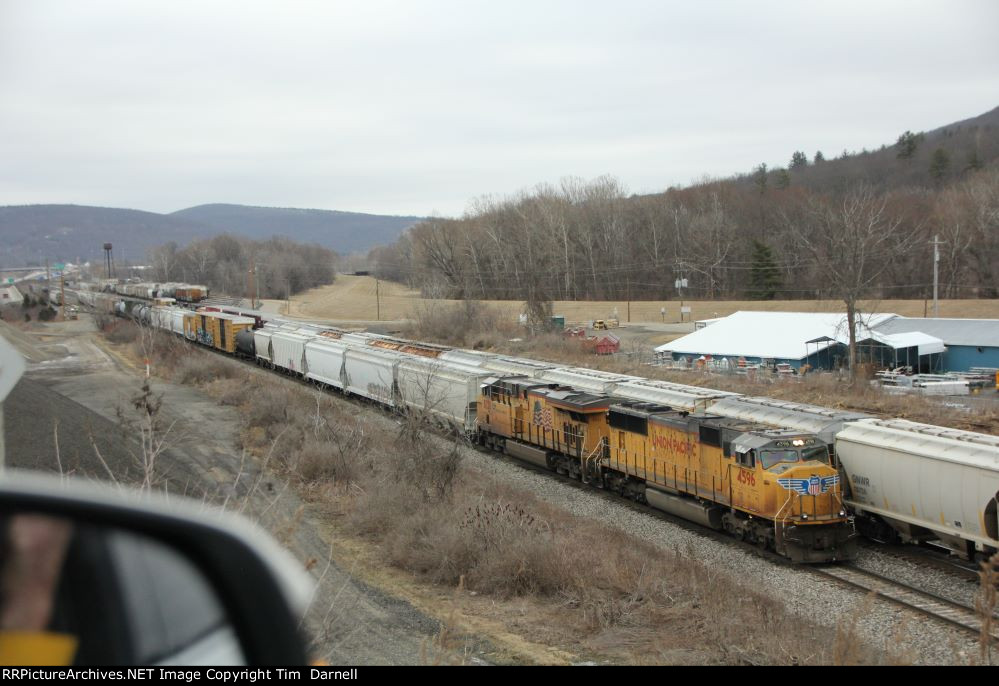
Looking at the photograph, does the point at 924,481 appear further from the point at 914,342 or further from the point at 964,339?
the point at 964,339

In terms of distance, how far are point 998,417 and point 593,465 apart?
709 inches

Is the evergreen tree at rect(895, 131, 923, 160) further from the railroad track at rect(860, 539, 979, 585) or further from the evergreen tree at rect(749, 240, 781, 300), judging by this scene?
the railroad track at rect(860, 539, 979, 585)

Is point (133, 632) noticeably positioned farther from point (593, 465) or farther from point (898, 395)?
point (898, 395)

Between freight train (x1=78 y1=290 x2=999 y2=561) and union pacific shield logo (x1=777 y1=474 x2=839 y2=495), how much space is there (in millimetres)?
31

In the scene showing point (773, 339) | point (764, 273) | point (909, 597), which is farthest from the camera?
point (764, 273)

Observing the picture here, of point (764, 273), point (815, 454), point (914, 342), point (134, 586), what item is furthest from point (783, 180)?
point (134, 586)

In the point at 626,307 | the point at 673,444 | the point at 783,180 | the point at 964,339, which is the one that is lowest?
the point at 626,307

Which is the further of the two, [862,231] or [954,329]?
[862,231]

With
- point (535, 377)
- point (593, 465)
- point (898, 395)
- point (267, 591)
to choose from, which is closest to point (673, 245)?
point (898, 395)

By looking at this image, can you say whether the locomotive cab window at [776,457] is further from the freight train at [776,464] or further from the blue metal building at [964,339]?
the blue metal building at [964,339]

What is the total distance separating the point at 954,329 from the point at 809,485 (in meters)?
39.4

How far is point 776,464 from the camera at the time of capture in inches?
731

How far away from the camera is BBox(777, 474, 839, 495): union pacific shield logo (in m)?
18.2

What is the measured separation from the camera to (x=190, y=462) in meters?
24.0
